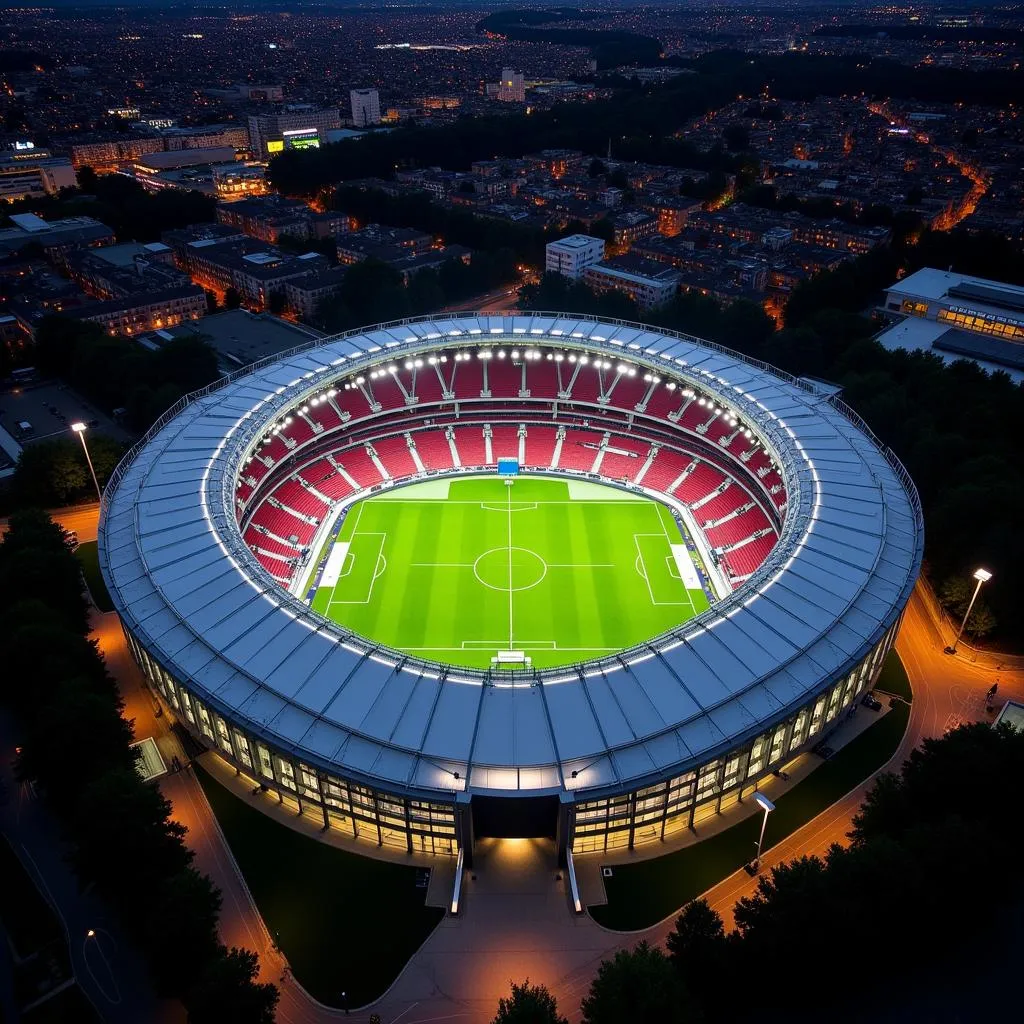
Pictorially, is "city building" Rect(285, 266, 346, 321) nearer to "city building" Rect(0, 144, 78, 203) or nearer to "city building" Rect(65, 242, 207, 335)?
"city building" Rect(65, 242, 207, 335)

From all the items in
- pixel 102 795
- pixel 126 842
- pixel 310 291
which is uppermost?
pixel 102 795

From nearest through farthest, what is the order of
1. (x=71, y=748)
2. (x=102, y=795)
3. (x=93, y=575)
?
(x=102, y=795), (x=71, y=748), (x=93, y=575)

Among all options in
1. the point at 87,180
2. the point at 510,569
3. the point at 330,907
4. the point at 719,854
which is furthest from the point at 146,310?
the point at 719,854

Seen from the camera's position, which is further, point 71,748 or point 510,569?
point 510,569

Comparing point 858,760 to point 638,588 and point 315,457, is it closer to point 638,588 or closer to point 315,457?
point 638,588

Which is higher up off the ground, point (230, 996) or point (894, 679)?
point (230, 996)

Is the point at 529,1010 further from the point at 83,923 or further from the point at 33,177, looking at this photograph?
the point at 33,177

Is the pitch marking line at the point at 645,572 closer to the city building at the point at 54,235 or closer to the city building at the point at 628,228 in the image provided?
the city building at the point at 628,228

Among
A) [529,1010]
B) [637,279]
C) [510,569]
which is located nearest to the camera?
[529,1010]
